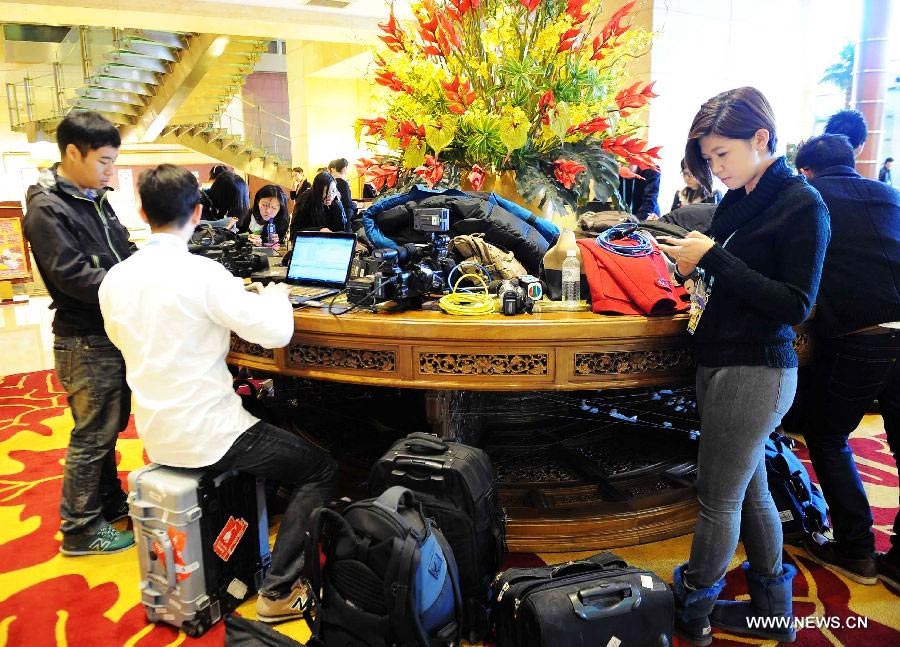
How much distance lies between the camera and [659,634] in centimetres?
172

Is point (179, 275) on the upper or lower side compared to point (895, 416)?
upper

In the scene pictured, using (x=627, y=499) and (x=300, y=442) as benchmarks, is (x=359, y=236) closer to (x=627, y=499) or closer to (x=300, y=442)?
(x=300, y=442)

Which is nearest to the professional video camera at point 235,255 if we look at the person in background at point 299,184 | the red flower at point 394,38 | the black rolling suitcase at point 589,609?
the red flower at point 394,38

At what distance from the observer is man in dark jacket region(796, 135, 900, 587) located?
2.22 metres

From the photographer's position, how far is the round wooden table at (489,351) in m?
2.17

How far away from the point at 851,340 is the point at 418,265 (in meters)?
1.54

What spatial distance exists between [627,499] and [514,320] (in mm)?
1014

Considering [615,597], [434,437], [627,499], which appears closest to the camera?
[615,597]

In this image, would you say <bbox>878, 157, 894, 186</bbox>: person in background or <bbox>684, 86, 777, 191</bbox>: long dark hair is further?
<bbox>878, 157, 894, 186</bbox>: person in background

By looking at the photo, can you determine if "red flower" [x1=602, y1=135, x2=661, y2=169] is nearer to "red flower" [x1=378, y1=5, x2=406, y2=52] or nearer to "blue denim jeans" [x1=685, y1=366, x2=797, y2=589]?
"red flower" [x1=378, y1=5, x2=406, y2=52]

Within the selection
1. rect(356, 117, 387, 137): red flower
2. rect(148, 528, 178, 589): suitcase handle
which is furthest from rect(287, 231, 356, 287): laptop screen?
rect(148, 528, 178, 589): suitcase handle

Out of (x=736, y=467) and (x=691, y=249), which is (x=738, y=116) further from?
(x=736, y=467)

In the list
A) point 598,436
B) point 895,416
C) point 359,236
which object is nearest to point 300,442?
point 359,236

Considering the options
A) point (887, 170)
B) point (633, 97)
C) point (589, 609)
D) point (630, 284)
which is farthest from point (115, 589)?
point (887, 170)
